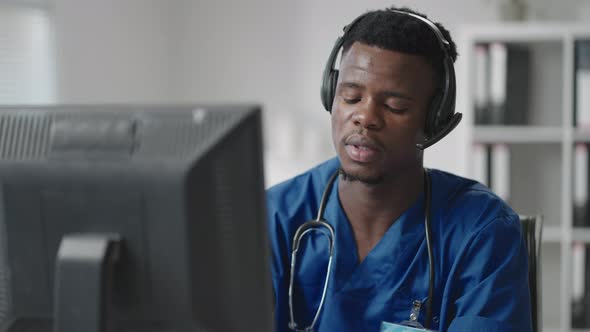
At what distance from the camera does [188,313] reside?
0.82 metres

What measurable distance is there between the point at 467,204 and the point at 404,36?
31cm

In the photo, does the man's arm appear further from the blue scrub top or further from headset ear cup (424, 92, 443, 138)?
headset ear cup (424, 92, 443, 138)

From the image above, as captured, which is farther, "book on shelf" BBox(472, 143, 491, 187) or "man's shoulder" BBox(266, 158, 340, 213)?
"book on shelf" BBox(472, 143, 491, 187)

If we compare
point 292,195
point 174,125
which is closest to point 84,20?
point 292,195

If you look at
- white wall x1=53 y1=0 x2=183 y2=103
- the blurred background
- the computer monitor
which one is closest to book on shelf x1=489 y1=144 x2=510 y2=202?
the blurred background

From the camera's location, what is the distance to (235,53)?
3.68 metres

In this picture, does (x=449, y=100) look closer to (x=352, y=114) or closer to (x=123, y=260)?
→ (x=352, y=114)

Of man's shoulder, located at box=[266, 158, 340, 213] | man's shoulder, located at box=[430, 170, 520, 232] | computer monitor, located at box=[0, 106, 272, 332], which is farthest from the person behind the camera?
man's shoulder, located at box=[266, 158, 340, 213]

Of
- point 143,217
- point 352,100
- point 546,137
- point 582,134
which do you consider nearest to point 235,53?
point 546,137

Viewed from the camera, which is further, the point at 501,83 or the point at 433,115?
the point at 501,83

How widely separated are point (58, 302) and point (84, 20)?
8.08 feet

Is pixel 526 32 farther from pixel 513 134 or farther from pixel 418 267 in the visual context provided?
pixel 418 267

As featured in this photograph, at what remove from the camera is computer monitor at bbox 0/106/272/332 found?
2.68 feet

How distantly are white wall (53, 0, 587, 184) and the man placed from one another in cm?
167
